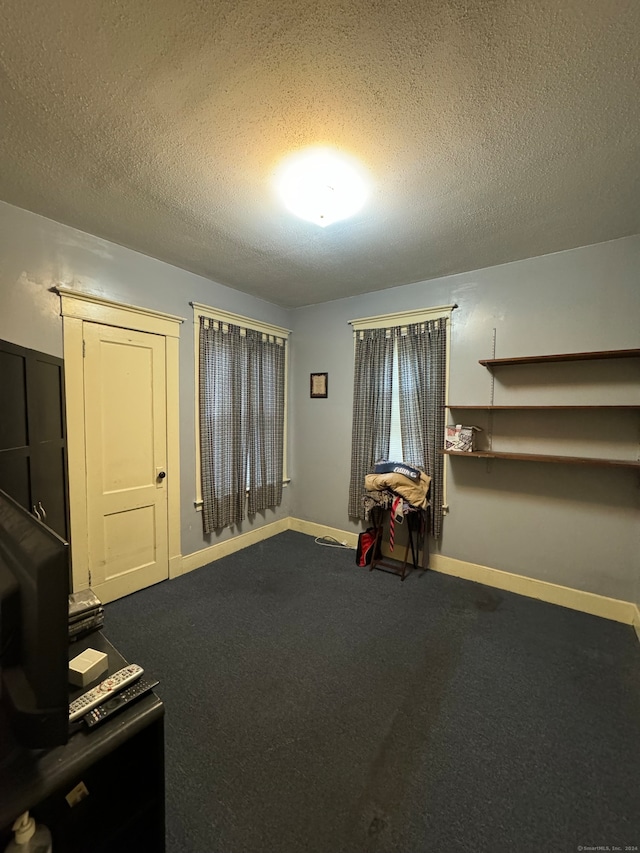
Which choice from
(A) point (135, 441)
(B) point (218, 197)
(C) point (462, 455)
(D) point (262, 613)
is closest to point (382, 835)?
(D) point (262, 613)

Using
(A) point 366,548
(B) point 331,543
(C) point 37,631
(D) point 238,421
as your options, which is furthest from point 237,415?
(C) point 37,631

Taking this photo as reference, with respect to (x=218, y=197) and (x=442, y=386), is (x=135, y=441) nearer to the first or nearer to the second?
(x=218, y=197)

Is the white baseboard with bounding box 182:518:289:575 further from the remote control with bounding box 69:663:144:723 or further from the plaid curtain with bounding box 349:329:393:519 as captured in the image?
the remote control with bounding box 69:663:144:723

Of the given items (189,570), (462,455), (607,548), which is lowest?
(189,570)

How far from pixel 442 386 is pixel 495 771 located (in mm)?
2519

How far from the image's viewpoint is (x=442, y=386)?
10.4 ft

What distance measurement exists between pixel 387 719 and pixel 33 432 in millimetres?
2167

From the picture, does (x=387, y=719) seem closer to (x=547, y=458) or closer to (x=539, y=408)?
(x=547, y=458)

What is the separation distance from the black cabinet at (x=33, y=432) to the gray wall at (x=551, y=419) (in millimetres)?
2882

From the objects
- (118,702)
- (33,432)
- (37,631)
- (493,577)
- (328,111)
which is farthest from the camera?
(493,577)

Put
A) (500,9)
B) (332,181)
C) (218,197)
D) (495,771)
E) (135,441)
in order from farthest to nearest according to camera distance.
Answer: (135,441), (218,197), (332,181), (495,771), (500,9)

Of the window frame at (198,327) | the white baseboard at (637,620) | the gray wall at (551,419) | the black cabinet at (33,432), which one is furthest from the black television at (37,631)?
the white baseboard at (637,620)

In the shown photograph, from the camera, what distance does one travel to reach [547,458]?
8.40ft

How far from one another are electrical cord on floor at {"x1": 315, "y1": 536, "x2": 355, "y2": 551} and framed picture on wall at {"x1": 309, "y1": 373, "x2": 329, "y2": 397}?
163cm
